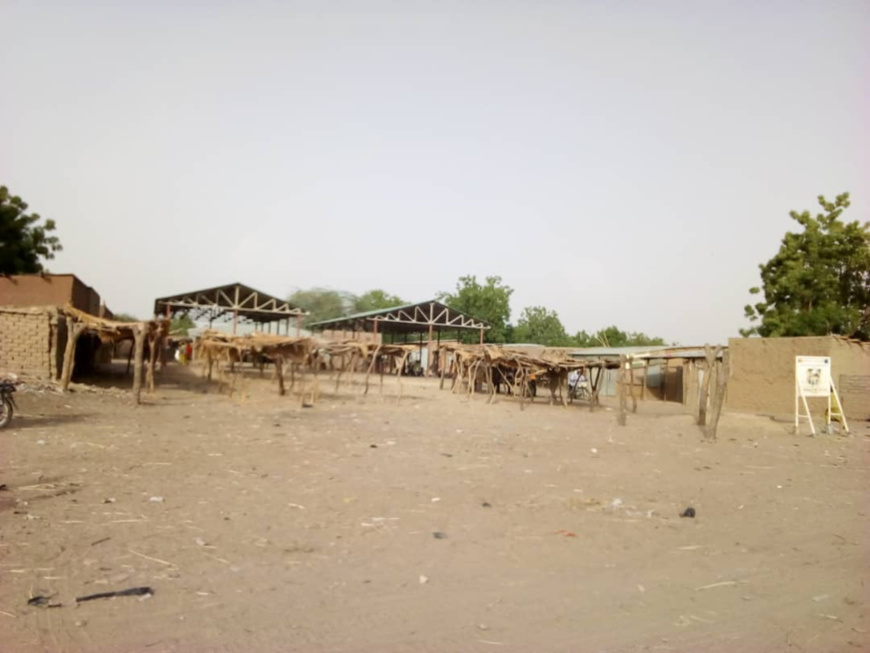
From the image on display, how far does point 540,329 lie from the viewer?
2494 inches

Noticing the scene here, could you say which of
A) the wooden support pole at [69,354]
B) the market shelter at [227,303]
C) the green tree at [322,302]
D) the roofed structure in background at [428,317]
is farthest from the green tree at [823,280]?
the green tree at [322,302]

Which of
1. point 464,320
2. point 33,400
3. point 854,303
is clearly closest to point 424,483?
point 33,400

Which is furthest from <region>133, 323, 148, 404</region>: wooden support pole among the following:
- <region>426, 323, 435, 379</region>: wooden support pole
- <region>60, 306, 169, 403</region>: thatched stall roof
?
<region>426, 323, 435, 379</region>: wooden support pole

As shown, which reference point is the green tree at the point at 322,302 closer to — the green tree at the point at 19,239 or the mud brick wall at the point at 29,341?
the green tree at the point at 19,239

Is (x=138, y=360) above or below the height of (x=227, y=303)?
→ below

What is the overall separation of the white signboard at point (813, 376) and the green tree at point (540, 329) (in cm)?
4542

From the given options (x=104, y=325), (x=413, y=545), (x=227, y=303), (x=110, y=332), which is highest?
(x=227, y=303)

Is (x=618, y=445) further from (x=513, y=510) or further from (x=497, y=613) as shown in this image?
(x=497, y=613)

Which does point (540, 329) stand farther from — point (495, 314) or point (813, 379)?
point (813, 379)

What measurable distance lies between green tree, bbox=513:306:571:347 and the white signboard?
4542 cm

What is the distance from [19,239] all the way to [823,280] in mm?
35319

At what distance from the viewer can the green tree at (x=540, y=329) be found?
62.5m

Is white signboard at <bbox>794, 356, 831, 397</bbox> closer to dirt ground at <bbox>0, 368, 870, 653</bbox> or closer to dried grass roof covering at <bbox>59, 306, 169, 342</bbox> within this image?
dirt ground at <bbox>0, 368, 870, 653</bbox>

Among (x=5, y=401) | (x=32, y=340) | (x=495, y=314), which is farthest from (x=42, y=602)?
(x=495, y=314)
